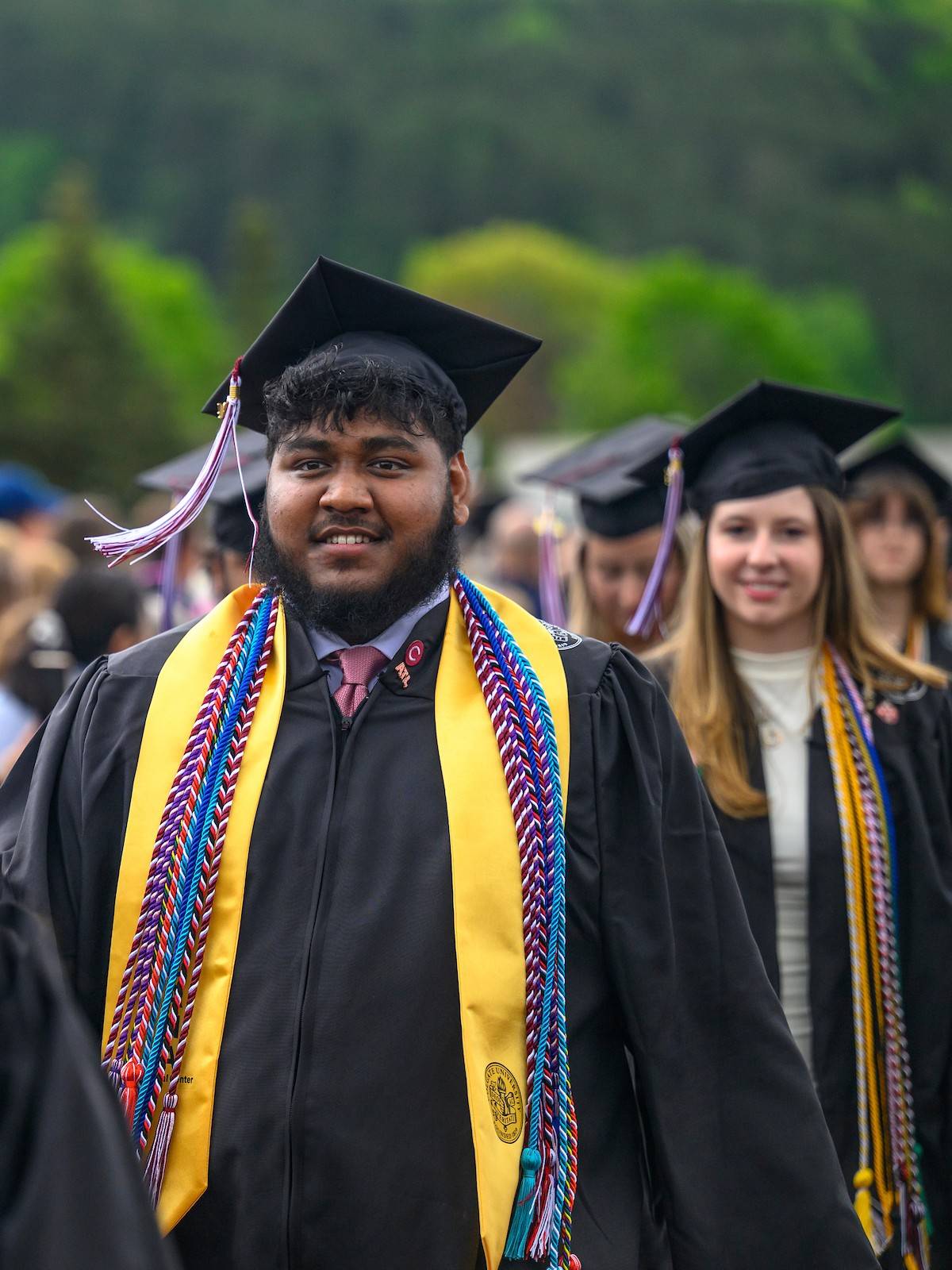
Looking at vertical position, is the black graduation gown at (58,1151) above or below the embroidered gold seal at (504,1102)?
above

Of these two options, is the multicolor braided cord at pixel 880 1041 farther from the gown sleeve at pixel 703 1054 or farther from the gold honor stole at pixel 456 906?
the gold honor stole at pixel 456 906

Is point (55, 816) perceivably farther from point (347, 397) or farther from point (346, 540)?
point (347, 397)

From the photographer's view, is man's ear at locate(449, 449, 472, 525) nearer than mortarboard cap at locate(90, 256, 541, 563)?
No

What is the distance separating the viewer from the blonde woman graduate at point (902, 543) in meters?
5.21

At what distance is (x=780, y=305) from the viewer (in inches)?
2146

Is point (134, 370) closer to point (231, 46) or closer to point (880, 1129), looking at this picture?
point (880, 1129)

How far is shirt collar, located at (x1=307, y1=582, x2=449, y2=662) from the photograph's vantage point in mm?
2604

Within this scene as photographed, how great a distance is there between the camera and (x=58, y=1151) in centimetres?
150

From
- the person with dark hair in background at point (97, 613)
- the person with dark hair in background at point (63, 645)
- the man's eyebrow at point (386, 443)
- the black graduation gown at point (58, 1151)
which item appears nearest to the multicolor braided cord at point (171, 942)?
the man's eyebrow at point (386, 443)

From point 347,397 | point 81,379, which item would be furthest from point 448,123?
point 347,397

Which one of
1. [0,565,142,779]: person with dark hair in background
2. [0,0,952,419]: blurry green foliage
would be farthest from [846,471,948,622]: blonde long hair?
[0,0,952,419]: blurry green foliage

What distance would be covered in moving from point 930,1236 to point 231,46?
7982 cm

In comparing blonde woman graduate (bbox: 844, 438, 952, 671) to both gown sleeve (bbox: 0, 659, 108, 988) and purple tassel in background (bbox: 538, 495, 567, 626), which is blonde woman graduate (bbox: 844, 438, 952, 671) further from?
gown sleeve (bbox: 0, 659, 108, 988)

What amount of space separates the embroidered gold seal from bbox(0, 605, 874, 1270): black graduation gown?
5 cm
